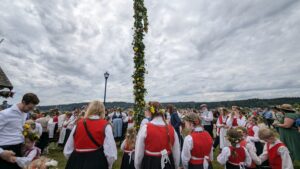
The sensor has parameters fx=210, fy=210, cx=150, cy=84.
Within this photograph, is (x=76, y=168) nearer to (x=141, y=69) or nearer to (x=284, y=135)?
(x=141, y=69)

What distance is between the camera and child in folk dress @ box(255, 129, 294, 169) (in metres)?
3.73

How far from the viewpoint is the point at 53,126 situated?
10.4m

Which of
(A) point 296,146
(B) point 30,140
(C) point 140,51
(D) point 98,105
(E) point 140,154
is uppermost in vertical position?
(C) point 140,51

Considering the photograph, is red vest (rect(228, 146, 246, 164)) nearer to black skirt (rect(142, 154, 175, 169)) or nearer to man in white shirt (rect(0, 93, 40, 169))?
black skirt (rect(142, 154, 175, 169))

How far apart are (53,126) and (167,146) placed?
28.7 feet

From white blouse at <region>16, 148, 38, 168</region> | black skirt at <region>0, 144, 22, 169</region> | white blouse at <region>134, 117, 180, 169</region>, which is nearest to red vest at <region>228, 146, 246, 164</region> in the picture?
white blouse at <region>134, 117, 180, 169</region>

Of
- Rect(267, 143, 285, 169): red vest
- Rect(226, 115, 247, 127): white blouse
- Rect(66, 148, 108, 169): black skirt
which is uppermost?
Rect(226, 115, 247, 127): white blouse

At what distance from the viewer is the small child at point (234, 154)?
12.3ft

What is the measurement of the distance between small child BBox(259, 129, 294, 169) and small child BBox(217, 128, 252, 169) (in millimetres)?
477

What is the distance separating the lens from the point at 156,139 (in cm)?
324

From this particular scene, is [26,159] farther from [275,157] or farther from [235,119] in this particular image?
[235,119]

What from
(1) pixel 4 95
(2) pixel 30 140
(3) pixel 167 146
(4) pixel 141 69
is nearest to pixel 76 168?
(2) pixel 30 140

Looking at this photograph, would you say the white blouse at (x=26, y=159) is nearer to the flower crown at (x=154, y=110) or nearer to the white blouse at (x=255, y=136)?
the flower crown at (x=154, y=110)

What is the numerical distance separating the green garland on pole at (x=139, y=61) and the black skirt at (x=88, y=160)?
78.3 inches
